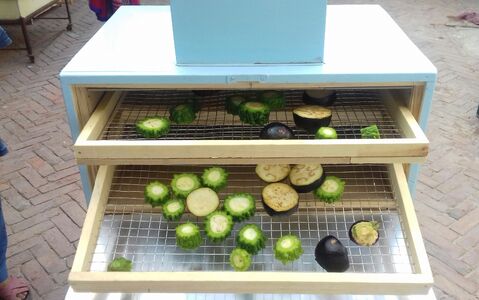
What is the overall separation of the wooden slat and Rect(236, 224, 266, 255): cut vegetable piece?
0.45 metres

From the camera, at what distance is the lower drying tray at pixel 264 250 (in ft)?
4.19

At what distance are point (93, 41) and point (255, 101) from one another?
1.98 feet

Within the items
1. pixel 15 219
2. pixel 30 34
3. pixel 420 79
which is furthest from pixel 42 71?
pixel 420 79

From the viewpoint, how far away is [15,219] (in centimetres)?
301

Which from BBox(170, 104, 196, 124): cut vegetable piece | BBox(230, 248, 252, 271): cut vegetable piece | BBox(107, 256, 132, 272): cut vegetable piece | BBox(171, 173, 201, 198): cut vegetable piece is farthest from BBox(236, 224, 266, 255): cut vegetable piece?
BBox(170, 104, 196, 124): cut vegetable piece

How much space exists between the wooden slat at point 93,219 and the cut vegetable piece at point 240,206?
1.33 ft

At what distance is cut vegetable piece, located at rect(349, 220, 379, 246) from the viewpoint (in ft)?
4.93

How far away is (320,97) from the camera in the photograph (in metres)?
1.70

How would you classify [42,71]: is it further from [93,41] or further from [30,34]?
[93,41]

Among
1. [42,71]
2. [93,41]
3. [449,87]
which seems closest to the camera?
[93,41]

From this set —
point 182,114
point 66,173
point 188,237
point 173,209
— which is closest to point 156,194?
point 173,209

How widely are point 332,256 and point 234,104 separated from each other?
636mm

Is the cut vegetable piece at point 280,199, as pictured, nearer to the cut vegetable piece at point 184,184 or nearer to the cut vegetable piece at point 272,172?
the cut vegetable piece at point 272,172

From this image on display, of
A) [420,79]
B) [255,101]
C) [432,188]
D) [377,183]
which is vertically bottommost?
[432,188]
